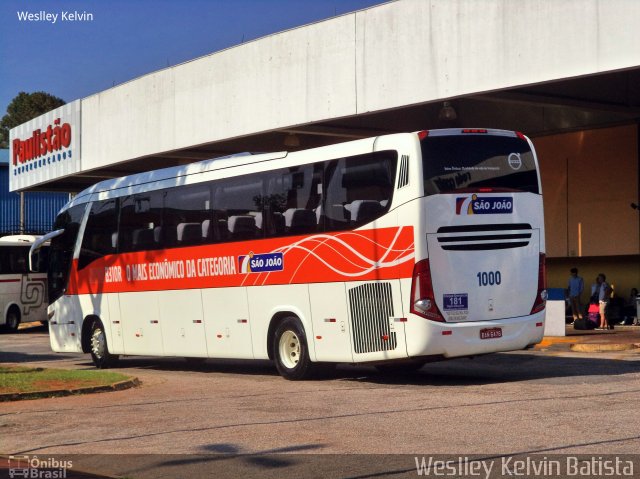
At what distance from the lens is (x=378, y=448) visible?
998 cm

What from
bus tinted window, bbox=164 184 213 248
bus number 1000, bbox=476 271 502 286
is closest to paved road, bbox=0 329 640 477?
bus number 1000, bbox=476 271 502 286

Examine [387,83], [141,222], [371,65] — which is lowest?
[141,222]

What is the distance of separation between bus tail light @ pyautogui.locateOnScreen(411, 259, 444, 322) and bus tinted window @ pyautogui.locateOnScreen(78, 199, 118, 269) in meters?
8.80

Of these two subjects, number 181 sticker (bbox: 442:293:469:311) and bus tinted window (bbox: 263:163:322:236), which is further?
bus tinted window (bbox: 263:163:322:236)

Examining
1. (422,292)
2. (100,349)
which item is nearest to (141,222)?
(100,349)

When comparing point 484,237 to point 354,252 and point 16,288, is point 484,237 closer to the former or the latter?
point 354,252

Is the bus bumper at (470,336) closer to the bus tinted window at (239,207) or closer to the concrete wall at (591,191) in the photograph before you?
the bus tinted window at (239,207)

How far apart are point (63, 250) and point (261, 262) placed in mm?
7704

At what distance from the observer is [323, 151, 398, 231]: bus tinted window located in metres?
15.7

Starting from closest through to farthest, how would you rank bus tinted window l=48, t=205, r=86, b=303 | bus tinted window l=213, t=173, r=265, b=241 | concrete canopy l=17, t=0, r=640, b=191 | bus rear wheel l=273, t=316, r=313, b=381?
bus rear wheel l=273, t=316, r=313, b=381 → bus tinted window l=213, t=173, r=265, b=241 → concrete canopy l=17, t=0, r=640, b=191 → bus tinted window l=48, t=205, r=86, b=303

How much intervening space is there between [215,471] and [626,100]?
22562mm

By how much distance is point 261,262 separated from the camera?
18.1 meters

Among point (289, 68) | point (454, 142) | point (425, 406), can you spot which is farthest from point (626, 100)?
point (425, 406)

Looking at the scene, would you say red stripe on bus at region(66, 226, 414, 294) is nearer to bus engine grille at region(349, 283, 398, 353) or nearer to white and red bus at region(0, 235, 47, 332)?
bus engine grille at region(349, 283, 398, 353)
